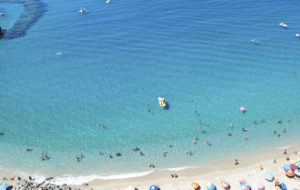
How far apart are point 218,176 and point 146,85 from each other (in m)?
25.5

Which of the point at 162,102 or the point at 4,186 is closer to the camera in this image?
the point at 4,186

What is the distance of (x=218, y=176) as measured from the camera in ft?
158

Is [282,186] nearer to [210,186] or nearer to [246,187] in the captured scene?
[246,187]

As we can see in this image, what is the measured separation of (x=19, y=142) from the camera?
183ft

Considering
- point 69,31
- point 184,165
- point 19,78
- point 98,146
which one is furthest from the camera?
point 69,31

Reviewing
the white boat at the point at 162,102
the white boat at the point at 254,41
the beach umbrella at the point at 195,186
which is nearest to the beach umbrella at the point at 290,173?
the beach umbrella at the point at 195,186

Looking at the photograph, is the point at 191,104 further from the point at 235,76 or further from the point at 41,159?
the point at 41,159

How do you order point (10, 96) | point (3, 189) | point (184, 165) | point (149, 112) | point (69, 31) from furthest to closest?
1. point (69, 31)
2. point (10, 96)
3. point (149, 112)
4. point (184, 165)
5. point (3, 189)

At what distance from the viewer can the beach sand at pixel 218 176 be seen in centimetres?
4691

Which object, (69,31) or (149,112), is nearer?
(149,112)

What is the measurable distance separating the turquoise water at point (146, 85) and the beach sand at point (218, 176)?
1.84m

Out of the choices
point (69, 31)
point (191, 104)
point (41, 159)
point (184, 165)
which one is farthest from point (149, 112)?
point (69, 31)

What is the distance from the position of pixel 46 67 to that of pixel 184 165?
40.1m

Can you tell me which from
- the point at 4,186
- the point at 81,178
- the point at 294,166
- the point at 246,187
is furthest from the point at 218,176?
the point at 4,186
